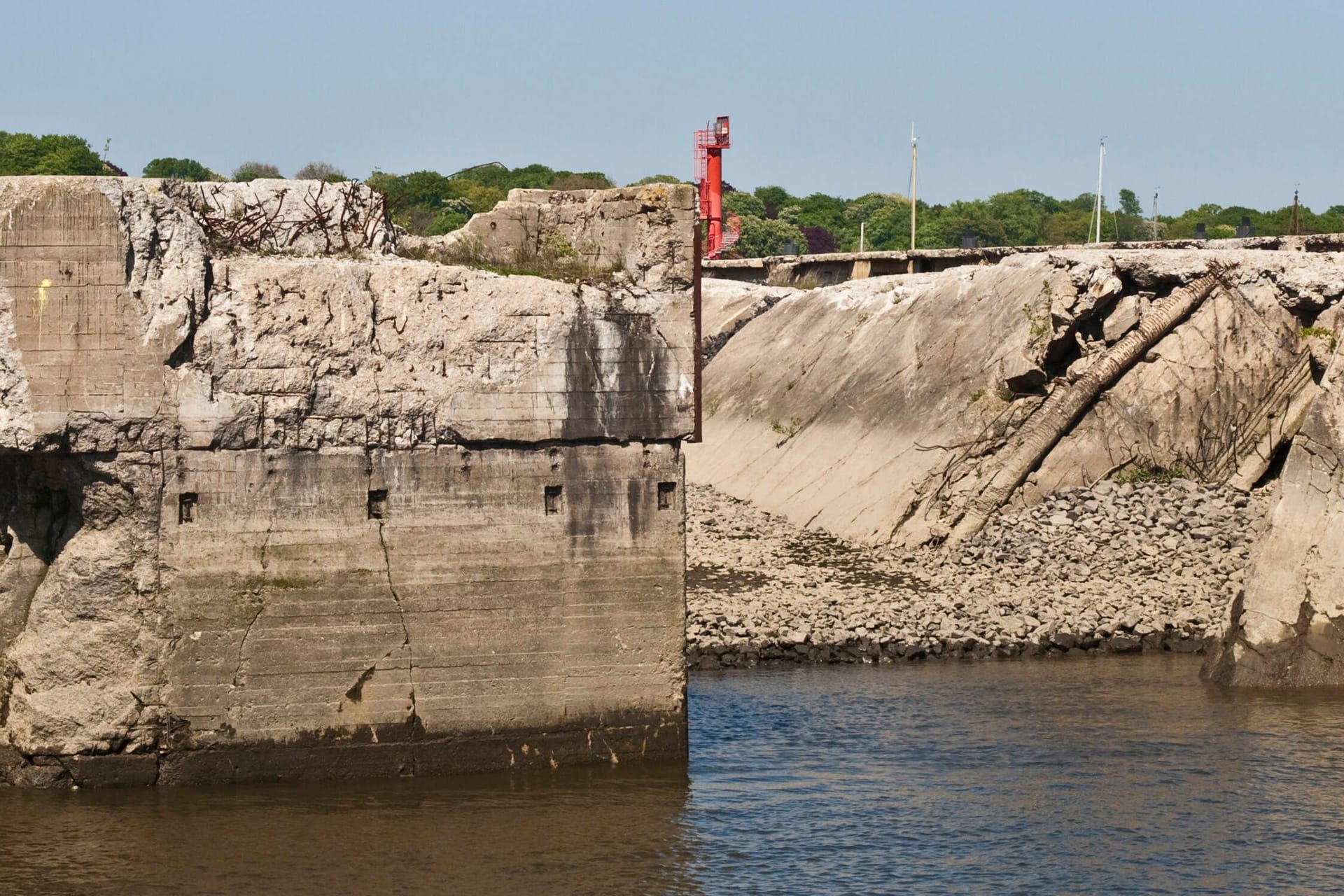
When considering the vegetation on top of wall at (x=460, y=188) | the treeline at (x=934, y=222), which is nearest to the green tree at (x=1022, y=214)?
the treeline at (x=934, y=222)

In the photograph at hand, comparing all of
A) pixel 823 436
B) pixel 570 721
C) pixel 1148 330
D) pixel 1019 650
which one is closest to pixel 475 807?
pixel 570 721

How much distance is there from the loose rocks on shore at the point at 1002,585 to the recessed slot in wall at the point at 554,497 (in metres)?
6.51

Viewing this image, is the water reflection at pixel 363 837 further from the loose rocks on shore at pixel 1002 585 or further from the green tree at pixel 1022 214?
the green tree at pixel 1022 214

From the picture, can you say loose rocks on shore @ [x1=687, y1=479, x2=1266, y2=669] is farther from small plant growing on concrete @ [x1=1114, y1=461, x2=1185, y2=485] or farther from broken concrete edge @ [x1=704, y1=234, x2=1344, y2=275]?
broken concrete edge @ [x1=704, y1=234, x2=1344, y2=275]

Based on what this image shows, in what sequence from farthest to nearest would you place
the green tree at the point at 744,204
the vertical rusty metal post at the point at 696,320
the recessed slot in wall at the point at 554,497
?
the green tree at the point at 744,204
the vertical rusty metal post at the point at 696,320
the recessed slot in wall at the point at 554,497

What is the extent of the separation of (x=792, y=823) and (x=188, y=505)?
185 inches

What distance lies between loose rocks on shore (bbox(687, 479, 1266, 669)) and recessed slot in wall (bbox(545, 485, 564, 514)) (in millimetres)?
6514

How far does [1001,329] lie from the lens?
2717 cm

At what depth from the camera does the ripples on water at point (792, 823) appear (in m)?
11.6

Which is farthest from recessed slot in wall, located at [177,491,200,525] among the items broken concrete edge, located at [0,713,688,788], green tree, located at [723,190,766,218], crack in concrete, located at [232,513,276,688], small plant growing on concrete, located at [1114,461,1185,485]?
green tree, located at [723,190,766,218]

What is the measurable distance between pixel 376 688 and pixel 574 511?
1.87 meters

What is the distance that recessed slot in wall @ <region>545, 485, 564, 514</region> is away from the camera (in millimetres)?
13406

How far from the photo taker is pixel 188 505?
12773mm

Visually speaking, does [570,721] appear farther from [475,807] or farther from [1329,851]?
[1329,851]
